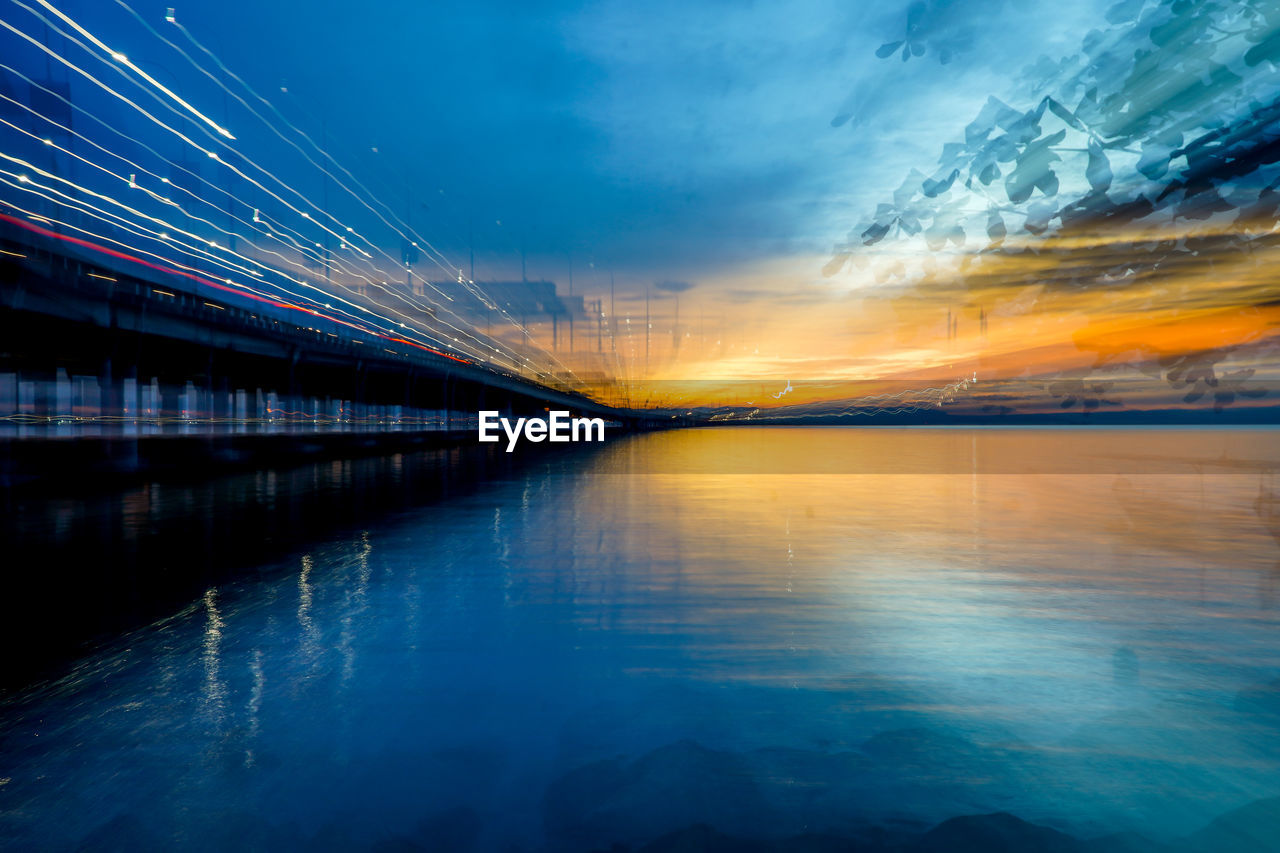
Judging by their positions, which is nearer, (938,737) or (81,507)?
(938,737)

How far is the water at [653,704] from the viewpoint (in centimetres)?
389

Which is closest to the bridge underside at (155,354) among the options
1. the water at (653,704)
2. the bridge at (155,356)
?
the bridge at (155,356)

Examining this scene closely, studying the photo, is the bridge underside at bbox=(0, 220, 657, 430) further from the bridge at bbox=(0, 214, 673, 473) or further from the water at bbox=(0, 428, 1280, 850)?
the water at bbox=(0, 428, 1280, 850)

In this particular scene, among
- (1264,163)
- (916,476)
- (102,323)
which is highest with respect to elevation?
(102,323)

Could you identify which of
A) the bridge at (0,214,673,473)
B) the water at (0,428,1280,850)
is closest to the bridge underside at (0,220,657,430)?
the bridge at (0,214,673,473)

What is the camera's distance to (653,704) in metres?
5.41

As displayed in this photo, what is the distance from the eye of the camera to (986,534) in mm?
14172

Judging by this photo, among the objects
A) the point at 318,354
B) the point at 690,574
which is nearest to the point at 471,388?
the point at 318,354

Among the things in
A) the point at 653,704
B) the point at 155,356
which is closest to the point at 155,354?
the point at 155,356

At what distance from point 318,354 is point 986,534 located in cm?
5534

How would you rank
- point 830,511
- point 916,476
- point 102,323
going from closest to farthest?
1. point 830,511
2. point 916,476
3. point 102,323

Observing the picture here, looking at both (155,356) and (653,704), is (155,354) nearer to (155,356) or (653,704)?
(155,356)

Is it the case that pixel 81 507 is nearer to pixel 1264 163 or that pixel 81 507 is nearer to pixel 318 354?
pixel 1264 163

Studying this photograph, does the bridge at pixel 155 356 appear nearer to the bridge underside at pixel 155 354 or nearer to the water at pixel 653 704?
the bridge underside at pixel 155 354
